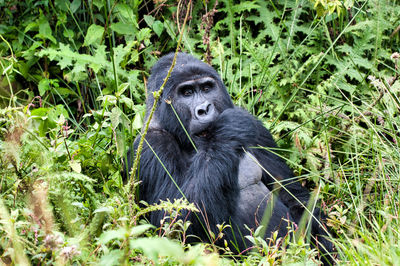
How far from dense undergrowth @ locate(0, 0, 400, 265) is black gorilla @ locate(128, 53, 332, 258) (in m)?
0.21

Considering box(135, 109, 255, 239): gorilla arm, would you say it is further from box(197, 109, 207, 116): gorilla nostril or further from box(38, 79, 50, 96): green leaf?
box(38, 79, 50, 96): green leaf

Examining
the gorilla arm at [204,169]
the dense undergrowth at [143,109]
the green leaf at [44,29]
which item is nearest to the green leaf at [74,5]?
the dense undergrowth at [143,109]

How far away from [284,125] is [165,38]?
212 centimetres

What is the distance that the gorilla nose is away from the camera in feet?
11.4

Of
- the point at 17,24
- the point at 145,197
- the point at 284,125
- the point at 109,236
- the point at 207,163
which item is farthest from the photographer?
the point at 17,24

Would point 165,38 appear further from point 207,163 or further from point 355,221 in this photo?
point 355,221

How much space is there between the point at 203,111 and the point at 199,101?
0.48ft

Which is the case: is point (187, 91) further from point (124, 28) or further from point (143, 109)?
point (124, 28)

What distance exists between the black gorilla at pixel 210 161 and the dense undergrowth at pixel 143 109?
0.21 m

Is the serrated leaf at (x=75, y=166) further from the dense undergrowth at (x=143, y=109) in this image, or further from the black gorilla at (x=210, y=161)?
the black gorilla at (x=210, y=161)

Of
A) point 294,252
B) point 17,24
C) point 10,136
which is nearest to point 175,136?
point 10,136

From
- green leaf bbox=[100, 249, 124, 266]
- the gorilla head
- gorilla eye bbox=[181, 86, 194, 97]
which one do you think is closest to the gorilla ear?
the gorilla head

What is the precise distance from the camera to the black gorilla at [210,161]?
3.19 meters

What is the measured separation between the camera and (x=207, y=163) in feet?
10.6
